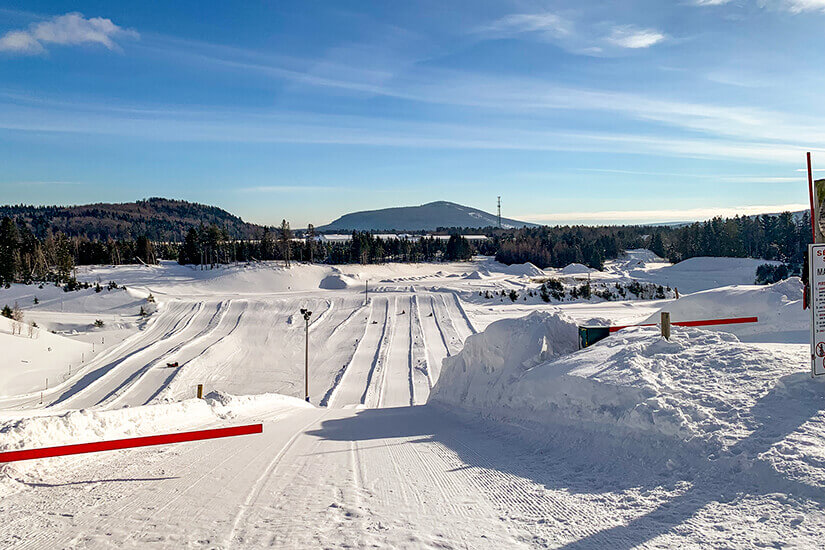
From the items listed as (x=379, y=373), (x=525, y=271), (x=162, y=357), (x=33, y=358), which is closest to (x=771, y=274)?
(x=525, y=271)

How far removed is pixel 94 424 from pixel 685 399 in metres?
9.21

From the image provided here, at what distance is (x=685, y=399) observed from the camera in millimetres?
6852

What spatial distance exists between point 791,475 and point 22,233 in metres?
97.3

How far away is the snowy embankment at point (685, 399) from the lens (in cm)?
575

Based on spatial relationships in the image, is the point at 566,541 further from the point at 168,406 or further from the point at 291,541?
the point at 168,406

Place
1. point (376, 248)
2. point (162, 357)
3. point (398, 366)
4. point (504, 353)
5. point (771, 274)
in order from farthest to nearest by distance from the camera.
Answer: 1. point (376, 248)
2. point (771, 274)
3. point (162, 357)
4. point (398, 366)
5. point (504, 353)

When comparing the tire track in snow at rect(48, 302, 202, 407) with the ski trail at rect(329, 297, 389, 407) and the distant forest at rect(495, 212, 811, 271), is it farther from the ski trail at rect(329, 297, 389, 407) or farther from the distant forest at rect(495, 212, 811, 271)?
the distant forest at rect(495, 212, 811, 271)

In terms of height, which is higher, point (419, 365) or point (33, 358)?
point (33, 358)

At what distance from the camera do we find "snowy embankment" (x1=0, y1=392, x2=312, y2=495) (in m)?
6.25

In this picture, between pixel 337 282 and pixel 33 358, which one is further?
pixel 337 282

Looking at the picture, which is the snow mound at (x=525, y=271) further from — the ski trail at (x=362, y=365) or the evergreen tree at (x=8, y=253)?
the evergreen tree at (x=8, y=253)

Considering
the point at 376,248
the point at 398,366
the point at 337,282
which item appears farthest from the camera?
the point at 376,248

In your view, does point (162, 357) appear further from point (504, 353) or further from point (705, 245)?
point (705, 245)

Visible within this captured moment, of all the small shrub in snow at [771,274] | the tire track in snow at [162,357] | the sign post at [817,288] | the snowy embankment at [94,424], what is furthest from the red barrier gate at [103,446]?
the small shrub in snow at [771,274]
